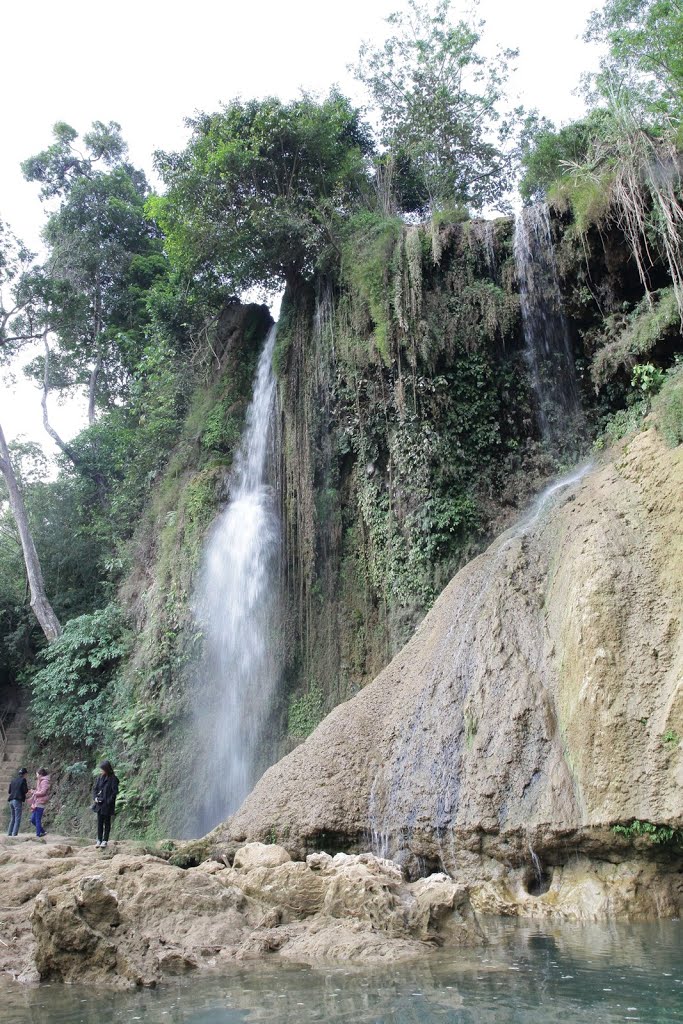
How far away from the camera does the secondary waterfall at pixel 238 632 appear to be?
14477 millimetres

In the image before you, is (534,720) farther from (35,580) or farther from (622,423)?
(35,580)

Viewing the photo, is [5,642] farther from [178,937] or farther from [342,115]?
[178,937]

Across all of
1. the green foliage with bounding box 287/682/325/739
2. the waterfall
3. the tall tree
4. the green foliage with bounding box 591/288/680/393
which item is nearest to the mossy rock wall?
the green foliage with bounding box 287/682/325/739

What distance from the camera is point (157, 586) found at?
17562 millimetres

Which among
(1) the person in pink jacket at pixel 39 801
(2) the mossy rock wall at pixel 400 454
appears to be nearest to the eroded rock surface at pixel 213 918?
(1) the person in pink jacket at pixel 39 801

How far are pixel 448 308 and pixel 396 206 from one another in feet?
20.5

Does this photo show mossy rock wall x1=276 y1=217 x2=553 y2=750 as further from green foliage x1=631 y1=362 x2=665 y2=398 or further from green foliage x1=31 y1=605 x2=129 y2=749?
green foliage x1=31 y1=605 x2=129 y2=749

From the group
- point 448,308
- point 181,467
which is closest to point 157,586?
point 181,467

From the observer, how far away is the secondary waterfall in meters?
14.5

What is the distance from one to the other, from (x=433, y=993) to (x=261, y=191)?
17.9 m

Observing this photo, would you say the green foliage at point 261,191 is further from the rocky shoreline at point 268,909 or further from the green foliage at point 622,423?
the rocky shoreline at point 268,909

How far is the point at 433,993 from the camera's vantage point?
4582 mm

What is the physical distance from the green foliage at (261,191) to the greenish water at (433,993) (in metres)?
15.3

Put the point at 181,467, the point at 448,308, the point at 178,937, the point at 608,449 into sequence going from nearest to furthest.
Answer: the point at 178,937 → the point at 608,449 → the point at 448,308 → the point at 181,467
